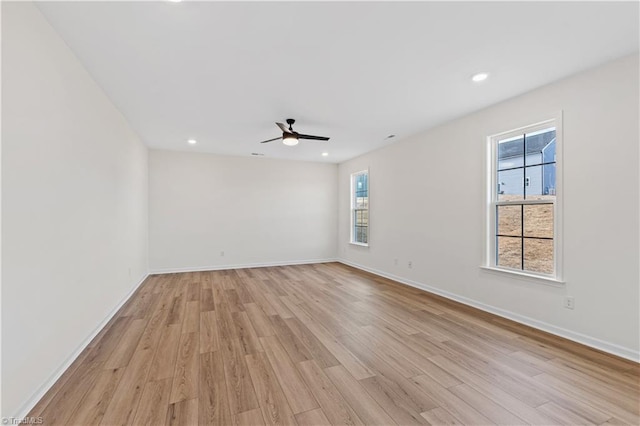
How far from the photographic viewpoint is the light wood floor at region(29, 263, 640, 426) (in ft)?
5.61

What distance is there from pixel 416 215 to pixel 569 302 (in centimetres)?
235

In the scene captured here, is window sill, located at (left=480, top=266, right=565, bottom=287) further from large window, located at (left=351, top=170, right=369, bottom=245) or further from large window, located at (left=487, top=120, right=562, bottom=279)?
large window, located at (left=351, top=170, right=369, bottom=245)

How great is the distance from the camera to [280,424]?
1.62m

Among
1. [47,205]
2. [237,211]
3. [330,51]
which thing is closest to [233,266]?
[237,211]

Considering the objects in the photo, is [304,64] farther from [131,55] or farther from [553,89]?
[553,89]

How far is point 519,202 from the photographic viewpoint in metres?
3.28

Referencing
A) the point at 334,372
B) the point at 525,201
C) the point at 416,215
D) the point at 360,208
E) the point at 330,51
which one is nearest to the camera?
the point at 334,372

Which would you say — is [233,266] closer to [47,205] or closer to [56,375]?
[56,375]

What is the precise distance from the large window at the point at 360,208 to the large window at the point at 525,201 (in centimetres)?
293

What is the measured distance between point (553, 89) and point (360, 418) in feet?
11.9

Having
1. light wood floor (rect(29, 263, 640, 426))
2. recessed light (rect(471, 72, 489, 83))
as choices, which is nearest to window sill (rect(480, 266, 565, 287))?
light wood floor (rect(29, 263, 640, 426))

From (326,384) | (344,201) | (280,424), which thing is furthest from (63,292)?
(344,201)

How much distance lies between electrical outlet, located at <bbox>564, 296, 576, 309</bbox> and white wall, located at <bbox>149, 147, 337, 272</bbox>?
5165 mm

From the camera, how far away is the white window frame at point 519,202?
2.84m
